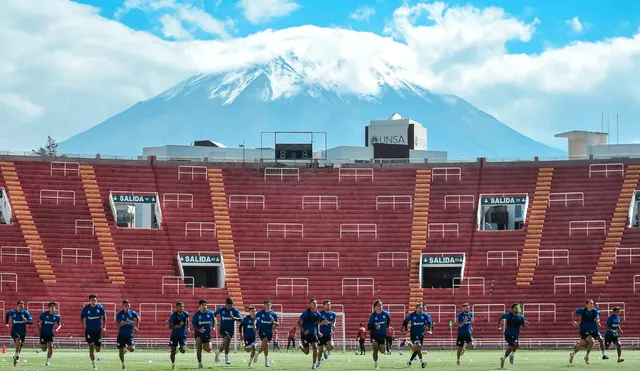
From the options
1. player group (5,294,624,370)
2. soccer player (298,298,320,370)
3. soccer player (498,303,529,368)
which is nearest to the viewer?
player group (5,294,624,370)

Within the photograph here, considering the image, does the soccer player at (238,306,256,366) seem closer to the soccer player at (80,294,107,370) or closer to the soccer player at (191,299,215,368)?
the soccer player at (191,299,215,368)

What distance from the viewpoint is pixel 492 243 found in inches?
2928

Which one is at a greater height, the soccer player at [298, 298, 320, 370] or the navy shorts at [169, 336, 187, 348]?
the soccer player at [298, 298, 320, 370]

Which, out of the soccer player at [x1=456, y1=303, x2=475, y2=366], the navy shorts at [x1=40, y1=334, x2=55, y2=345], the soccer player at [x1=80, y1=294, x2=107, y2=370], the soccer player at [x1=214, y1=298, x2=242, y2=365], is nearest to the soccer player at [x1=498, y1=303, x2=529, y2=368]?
the soccer player at [x1=456, y1=303, x2=475, y2=366]

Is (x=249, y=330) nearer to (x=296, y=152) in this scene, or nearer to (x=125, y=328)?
(x=125, y=328)

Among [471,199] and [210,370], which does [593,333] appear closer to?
[210,370]

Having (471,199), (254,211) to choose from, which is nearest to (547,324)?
(471,199)

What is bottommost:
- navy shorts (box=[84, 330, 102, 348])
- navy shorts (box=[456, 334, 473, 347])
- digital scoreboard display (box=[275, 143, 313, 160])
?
navy shorts (box=[456, 334, 473, 347])

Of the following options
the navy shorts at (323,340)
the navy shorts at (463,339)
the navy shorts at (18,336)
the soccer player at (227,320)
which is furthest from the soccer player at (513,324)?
the navy shorts at (18,336)

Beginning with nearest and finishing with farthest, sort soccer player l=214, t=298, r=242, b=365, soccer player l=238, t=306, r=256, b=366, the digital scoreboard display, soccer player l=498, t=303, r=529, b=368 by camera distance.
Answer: soccer player l=498, t=303, r=529, b=368 → soccer player l=214, t=298, r=242, b=365 → soccer player l=238, t=306, r=256, b=366 → the digital scoreboard display

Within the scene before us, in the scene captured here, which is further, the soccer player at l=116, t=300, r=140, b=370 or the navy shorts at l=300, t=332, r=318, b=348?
the navy shorts at l=300, t=332, r=318, b=348

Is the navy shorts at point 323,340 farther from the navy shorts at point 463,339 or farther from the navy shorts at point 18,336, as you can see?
the navy shorts at point 18,336

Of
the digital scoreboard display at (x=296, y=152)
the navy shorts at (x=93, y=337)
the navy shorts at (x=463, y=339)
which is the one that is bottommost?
the navy shorts at (x=463, y=339)

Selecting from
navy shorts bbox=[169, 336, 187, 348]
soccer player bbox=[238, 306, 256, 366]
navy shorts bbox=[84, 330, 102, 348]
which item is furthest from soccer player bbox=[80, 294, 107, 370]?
soccer player bbox=[238, 306, 256, 366]
